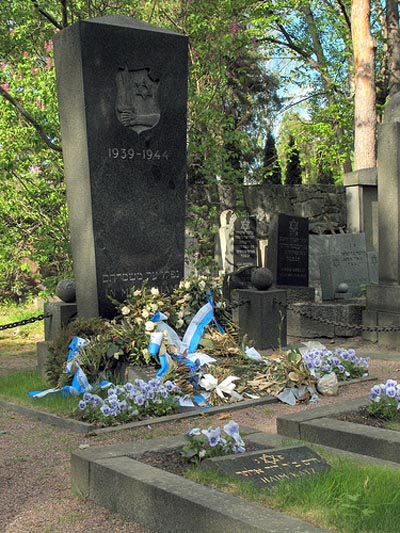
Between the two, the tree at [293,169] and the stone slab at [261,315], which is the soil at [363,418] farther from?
the tree at [293,169]

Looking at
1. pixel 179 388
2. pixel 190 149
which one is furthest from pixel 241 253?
pixel 179 388

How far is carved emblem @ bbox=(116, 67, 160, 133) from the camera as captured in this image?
8062 mm

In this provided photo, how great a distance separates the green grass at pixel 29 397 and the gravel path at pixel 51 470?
214mm

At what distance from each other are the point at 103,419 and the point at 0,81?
7.67 metres

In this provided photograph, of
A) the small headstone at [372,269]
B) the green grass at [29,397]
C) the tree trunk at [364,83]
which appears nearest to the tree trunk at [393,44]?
the tree trunk at [364,83]

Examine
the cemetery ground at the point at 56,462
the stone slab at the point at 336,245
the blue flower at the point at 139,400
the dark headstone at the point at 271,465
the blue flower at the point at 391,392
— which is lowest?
the cemetery ground at the point at 56,462

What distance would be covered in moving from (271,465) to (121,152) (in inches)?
185

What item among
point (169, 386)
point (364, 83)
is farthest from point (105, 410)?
point (364, 83)

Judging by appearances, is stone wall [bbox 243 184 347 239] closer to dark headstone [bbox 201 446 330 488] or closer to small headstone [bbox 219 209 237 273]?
small headstone [bbox 219 209 237 273]

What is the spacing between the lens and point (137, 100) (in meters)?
8.20

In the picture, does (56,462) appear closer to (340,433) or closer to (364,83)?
(340,433)

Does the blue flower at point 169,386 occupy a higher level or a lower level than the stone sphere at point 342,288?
lower

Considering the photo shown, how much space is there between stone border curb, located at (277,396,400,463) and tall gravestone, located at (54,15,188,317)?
10.3ft

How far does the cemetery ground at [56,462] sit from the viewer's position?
160 inches
